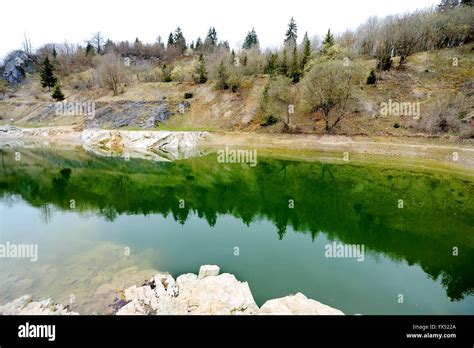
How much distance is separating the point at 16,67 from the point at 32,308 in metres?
117

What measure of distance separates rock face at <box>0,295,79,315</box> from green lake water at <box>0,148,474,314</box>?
0.47 m

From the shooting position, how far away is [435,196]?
22.9 meters

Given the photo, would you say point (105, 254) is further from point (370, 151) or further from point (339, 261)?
point (370, 151)

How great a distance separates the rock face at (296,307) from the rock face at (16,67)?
116m

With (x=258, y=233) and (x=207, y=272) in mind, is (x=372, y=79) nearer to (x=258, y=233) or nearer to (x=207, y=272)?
(x=258, y=233)

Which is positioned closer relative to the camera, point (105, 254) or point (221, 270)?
point (221, 270)

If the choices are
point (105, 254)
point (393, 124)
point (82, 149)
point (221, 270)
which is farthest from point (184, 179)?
point (393, 124)

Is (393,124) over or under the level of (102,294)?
over

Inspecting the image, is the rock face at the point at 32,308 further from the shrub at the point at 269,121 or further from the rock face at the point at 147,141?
the shrub at the point at 269,121

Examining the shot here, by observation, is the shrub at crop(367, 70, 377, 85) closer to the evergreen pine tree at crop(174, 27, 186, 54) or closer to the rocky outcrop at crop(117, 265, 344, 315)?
the rocky outcrop at crop(117, 265, 344, 315)

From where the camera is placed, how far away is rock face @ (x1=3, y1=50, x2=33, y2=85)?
9781cm

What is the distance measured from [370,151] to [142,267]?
113 ft

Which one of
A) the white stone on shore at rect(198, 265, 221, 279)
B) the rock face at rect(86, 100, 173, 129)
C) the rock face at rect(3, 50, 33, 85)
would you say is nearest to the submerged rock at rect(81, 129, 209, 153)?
the rock face at rect(86, 100, 173, 129)

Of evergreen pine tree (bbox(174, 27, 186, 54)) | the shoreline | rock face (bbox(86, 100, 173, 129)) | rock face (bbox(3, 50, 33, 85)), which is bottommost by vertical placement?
the shoreline
